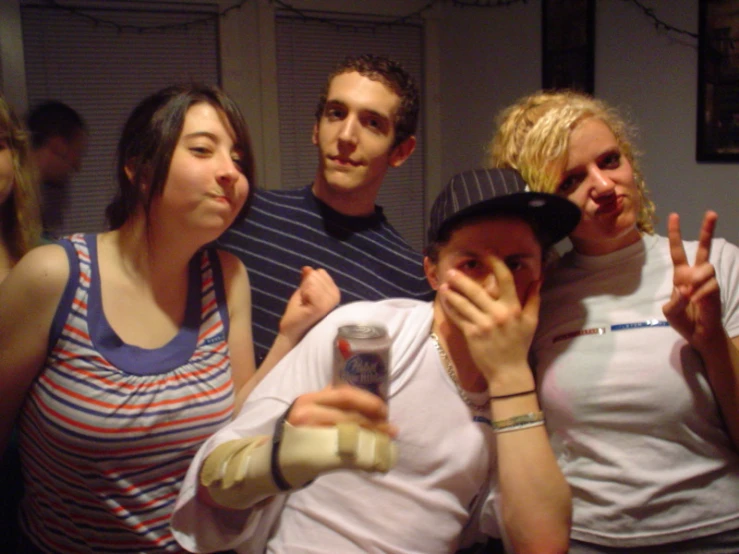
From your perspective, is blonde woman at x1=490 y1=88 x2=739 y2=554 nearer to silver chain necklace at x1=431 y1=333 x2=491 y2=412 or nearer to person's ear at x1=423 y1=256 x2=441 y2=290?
silver chain necklace at x1=431 y1=333 x2=491 y2=412

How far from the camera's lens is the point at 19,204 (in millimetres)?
1429

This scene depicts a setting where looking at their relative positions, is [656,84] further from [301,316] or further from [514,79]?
[301,316]

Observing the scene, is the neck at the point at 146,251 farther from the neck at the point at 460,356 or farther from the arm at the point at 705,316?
the arm at the point at 705,316

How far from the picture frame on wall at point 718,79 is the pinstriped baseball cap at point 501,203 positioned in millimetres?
1557

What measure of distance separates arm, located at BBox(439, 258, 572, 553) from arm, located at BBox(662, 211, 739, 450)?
0.26 metres

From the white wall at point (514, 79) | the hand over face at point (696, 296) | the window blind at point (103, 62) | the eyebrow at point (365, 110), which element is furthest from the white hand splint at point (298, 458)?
the window blind at point (103, 62)

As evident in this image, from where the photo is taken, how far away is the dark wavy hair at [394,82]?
169cm

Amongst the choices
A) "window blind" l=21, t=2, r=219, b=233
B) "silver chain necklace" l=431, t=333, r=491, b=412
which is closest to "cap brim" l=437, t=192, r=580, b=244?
"silver chain necklace" l=431, t=333, r=491, b=412

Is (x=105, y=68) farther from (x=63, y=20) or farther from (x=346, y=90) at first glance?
(x=346, y=90)

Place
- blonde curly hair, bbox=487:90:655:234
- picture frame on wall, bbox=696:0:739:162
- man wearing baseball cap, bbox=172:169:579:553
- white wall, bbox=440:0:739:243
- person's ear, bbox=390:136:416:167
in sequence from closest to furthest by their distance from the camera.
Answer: man wearing baseball cap, bbox=172:169:579:553, blonde curly hair, bbox=487:90:655:234, person's ear, bbox=390:136:416:167, picture frame on wall, bbox=696:0:739:162, white wall, bbox=440:0:739:243

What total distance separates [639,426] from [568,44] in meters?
2.34

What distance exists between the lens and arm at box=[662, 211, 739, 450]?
1.07 m

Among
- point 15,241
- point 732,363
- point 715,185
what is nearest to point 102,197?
point 15,241

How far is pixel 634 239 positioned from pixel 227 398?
2.77ft
